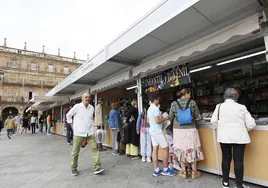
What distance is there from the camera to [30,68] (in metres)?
27.6

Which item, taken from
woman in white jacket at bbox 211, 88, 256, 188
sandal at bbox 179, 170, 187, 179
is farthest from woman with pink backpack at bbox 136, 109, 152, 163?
woman in white jacket at bbox 211, 88, 256, 188

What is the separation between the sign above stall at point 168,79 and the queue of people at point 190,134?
0.48 meters

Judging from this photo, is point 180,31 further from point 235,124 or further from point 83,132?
point 83,132

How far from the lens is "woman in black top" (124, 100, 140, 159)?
383 centimetres

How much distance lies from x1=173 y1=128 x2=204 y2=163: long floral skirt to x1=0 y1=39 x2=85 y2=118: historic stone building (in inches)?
1177

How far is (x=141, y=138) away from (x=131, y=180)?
119cm

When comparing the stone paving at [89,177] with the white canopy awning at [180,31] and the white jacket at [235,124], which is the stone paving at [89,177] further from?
the white canopy awning at [180,31]

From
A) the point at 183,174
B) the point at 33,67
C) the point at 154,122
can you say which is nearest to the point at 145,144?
the point at 154,122

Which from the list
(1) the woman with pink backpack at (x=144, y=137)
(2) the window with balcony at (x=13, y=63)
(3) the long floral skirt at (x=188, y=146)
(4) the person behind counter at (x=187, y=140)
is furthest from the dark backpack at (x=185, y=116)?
(2) the window with balcony at (x=13, y=63)

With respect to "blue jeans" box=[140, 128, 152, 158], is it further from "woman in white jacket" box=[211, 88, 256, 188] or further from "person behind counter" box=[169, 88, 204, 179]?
"woman in white jacket" box=[211, 88, 256, 188]

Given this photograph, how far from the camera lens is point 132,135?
3.90 meters

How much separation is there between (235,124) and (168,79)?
1676 millimetres

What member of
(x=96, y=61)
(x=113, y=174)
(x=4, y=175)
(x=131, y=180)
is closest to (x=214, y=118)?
(x=131, y=180)

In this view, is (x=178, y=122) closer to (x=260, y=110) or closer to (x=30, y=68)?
(x=260, y=110)
